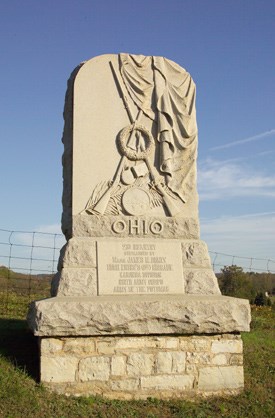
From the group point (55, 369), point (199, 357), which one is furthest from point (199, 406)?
point (55, 369)

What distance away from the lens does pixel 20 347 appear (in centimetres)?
589

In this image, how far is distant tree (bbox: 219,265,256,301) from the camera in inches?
543

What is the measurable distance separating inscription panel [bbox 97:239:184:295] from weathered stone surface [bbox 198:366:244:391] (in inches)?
36.0

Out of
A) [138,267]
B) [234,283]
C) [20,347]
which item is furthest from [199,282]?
[234,283]

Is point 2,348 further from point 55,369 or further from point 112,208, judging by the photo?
point 112,208

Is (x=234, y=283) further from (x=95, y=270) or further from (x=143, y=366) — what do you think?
(x=143, y=366)

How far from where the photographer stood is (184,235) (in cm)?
584

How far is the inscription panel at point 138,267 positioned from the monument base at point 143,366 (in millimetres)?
596

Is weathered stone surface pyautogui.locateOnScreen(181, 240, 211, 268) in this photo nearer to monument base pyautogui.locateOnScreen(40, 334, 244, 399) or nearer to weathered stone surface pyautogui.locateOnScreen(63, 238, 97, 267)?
monument base pyautogui.locateOnScreen(40, 334, 244, 399)

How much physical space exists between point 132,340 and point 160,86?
3.06 meters

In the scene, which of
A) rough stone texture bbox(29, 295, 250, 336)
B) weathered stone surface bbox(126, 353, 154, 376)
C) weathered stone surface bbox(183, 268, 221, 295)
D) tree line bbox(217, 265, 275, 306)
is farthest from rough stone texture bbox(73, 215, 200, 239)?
tree line bbox(217, 265, 275, 306)

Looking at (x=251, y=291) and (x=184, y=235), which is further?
(x=251, y=291)

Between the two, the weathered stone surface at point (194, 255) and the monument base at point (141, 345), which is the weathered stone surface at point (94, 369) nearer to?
the monument base at point (141, 345)

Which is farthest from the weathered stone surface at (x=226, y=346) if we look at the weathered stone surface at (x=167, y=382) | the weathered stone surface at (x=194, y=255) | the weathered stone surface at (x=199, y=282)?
the weathered stone surface at (x=194, y=255)
